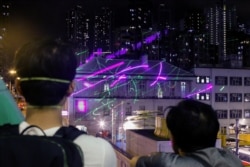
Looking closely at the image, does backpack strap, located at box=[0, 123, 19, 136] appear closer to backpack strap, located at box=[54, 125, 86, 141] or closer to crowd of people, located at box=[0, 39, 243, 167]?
crowd of people, located at box=[0, 39, 243, 167]

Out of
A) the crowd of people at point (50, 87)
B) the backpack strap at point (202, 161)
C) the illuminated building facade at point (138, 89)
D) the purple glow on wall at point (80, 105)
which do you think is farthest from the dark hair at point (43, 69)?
the purple glow on wall at point (80, 105)

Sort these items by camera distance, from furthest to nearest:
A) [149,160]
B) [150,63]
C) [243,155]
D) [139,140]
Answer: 1. [150,63]
2. [243,155]
3. [139,140]
4. [149,160]

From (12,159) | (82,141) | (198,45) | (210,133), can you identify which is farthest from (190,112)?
(198,45)

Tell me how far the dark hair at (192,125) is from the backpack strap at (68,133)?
0.87 m

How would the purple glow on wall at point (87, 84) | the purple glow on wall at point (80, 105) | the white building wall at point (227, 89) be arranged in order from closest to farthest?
the purple glow on wall at point (80, 105)
the purple glow on wall at point (87, 84)
the white building wall at point (227, 89)

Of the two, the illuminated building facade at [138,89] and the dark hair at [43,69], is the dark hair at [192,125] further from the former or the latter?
the illuminated building facade at [138,89]

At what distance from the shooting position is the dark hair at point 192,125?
2.50 m

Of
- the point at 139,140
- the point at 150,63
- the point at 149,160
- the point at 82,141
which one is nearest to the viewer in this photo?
the point at 82,141

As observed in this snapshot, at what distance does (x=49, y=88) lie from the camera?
191cm

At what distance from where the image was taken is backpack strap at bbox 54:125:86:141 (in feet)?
5.94

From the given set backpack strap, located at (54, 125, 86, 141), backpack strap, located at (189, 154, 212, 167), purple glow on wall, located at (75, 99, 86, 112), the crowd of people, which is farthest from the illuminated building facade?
backpack strap, located at (54, 125, 86, 141)

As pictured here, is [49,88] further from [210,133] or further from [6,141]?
[210,133]

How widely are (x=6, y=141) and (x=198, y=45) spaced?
91.2 m

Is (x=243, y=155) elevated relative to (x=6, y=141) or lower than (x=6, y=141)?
lower
